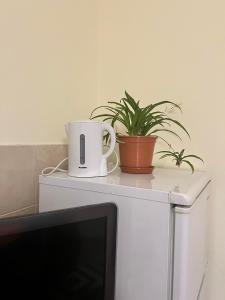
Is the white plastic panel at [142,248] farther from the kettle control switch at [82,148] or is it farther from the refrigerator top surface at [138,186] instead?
the kettle control switch at [82,148]

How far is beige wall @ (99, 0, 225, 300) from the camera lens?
3.95 feet

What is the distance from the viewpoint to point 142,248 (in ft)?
2.45

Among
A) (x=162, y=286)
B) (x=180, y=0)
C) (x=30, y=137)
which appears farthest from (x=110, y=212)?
(x=180, y=0)

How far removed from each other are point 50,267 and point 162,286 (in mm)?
287

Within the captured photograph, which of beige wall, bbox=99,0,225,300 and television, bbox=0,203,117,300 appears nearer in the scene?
television, bbox=0,203,117,300

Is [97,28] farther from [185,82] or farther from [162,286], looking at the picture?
[162,286]

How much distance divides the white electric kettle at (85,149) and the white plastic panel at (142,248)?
137 millimetres

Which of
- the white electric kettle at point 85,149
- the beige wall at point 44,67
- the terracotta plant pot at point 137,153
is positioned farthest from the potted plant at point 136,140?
the beige wall at point 44,67

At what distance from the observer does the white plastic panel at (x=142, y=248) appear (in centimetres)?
72

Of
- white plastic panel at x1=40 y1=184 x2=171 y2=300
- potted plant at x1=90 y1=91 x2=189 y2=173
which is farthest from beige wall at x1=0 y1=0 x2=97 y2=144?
white plastic panel at x1=40 y1=184 x2=171 y2=300

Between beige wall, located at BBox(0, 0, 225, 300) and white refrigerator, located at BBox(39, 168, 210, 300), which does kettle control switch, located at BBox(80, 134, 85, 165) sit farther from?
beige wall, located at BBox(0, 0, 225, 300)

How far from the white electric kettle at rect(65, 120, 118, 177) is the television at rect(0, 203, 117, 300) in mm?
232

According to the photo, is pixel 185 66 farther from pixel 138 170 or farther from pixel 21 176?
pixel 21 176

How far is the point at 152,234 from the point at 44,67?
70 cm
